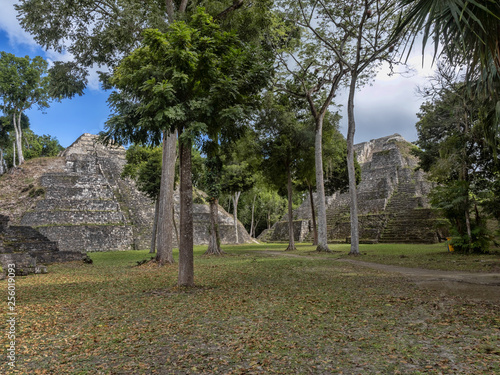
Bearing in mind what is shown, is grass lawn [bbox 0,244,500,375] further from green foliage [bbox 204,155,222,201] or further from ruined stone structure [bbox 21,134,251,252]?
ruined stone structure [bbox 21,134,251,252]

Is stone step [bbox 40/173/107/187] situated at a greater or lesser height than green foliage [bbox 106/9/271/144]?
greater

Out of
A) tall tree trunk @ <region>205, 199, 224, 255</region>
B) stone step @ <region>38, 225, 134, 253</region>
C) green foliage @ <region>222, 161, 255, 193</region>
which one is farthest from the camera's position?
stone step @ <region>38, 225, 134, 253</region>

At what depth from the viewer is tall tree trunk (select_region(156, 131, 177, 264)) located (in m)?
12.0

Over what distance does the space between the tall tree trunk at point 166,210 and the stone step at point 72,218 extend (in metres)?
17.0

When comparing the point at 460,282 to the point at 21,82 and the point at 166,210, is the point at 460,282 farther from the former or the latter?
the point at 21,82

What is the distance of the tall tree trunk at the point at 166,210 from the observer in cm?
1203

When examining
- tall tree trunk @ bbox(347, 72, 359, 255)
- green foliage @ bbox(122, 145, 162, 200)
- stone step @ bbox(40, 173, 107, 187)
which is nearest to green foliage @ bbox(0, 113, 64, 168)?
stone step @ bbox(40, 173, 107, 187)

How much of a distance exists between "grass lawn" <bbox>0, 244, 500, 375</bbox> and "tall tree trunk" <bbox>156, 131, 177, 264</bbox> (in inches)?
194

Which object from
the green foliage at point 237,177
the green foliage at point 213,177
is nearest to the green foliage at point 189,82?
the green foliage at point 213,177

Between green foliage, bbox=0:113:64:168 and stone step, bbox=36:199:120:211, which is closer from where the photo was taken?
stone step, bbox=36:199:120:211

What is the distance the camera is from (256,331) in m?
3.96

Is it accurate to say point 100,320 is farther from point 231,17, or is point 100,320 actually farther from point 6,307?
point 231,17

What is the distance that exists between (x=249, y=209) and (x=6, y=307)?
1775 inches

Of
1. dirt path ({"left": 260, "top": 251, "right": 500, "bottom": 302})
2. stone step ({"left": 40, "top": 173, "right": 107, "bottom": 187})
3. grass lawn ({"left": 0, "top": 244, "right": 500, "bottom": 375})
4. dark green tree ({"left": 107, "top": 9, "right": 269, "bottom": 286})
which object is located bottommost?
dirt path ({"left": 260, "top": 251, "right": 500, "bottom": 302})
